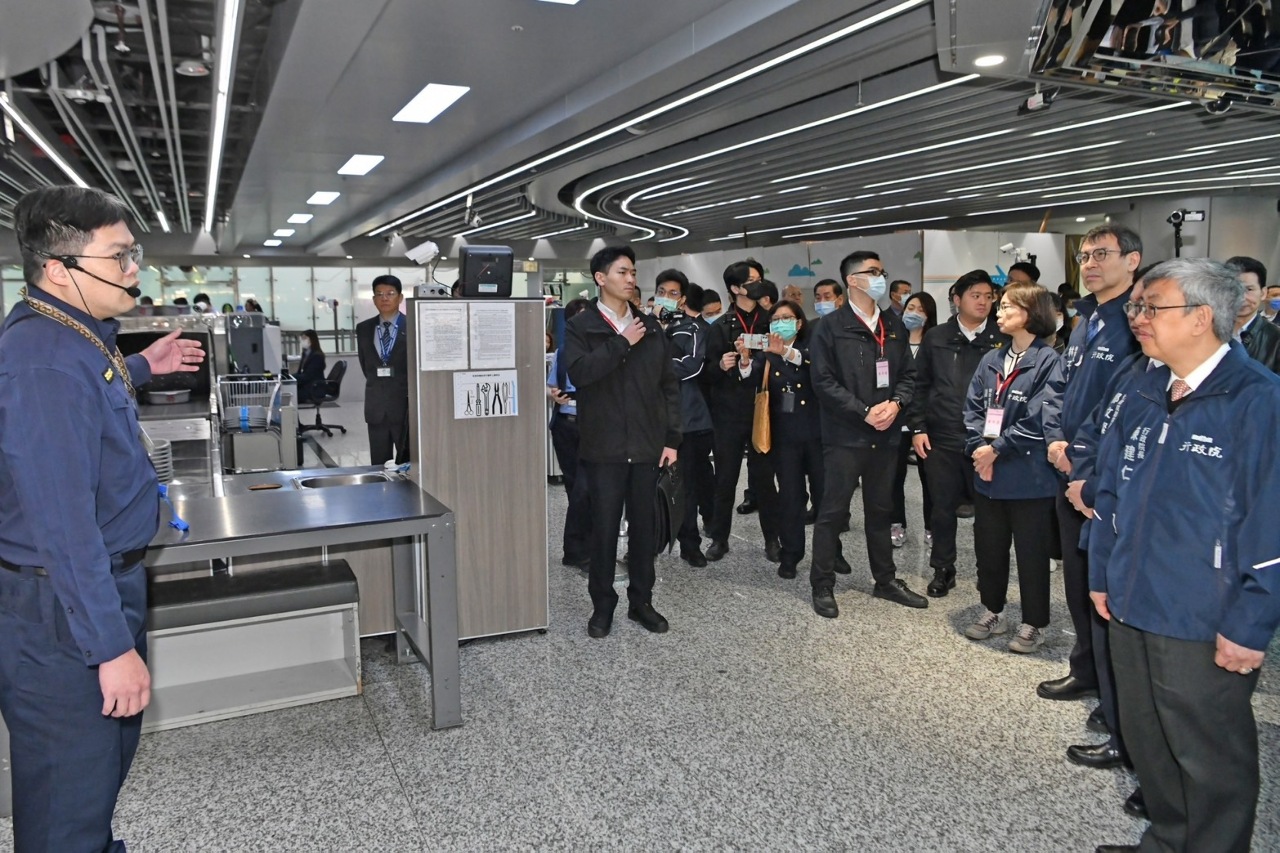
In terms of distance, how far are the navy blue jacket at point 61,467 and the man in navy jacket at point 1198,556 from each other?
2172mm

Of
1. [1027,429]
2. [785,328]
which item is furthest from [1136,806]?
[785,328]

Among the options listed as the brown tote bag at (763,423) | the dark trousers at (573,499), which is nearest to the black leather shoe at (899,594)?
the brown tote bag at (763,423)

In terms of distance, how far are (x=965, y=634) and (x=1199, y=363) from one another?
2.21 metres

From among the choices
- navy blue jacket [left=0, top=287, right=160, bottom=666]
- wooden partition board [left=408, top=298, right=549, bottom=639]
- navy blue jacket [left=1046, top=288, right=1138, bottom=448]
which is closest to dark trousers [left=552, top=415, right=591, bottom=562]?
wooden partition board [left=408, top=298, right=549, bottom=639]

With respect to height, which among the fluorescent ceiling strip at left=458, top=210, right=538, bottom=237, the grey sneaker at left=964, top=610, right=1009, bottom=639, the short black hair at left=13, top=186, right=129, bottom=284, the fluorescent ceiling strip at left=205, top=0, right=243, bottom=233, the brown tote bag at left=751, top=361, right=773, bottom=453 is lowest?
the grey sneaker at left=964, top=610, right=1009, bottom=639

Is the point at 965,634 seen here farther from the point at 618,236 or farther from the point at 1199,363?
the point at 618,236

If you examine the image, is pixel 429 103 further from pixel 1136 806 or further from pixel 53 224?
pixel 1136 806

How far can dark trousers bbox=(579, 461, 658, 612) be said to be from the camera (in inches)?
149

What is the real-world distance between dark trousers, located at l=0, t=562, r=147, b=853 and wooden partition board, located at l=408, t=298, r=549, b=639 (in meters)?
2.00

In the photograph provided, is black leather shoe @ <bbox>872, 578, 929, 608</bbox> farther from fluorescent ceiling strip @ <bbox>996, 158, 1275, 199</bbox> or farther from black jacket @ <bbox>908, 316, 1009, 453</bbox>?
fluorescent ceiling strip @ <bbox>996, 158, 1275, 199</bbox>

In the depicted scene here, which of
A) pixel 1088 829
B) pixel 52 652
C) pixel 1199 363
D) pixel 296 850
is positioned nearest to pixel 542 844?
pixel 296 850

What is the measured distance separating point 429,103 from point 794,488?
5.87 meters

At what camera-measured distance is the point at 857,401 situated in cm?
404

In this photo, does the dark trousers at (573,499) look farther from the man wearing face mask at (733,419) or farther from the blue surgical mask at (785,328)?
the blue surgical mask at (785,328)
